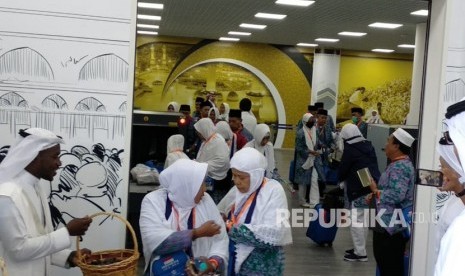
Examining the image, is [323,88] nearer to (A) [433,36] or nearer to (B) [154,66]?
(B) [154,66]

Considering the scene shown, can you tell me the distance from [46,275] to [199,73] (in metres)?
15.6

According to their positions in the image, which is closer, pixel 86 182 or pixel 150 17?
pixel 86 182

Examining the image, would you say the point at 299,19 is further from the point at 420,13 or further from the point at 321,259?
the point at 321,259

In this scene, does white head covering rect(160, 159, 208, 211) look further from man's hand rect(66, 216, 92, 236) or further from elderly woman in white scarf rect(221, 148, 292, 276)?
man's hand rect(66, 216, 92, 236)

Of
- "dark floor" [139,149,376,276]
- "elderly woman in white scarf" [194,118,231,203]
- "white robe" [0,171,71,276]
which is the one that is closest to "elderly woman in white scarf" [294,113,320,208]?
"dark floor" [139,149,376,276]

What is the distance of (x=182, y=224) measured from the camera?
118 inches

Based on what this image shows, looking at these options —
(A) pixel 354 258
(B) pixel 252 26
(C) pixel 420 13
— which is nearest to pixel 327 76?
(B) pixel 252 26

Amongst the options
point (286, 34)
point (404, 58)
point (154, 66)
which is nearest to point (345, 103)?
point (404, 58)

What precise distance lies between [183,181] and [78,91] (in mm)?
913

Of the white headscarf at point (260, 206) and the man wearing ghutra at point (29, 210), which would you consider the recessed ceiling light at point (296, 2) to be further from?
the man wearing ghutra at point (29, 210)

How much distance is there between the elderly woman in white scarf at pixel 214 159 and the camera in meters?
5.74

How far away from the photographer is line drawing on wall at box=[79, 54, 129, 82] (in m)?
3.21

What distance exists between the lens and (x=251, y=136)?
301 inches

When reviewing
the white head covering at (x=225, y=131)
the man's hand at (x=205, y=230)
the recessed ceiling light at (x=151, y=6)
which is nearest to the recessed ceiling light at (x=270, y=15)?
the recessed ceiling light at (x=151, y=6)
